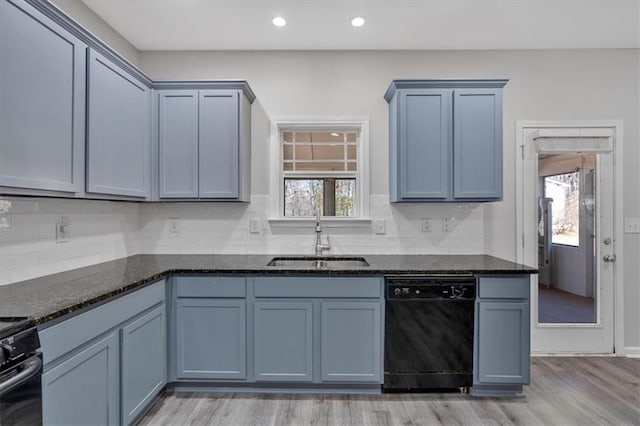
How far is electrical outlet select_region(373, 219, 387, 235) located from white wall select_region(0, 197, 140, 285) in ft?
7.11

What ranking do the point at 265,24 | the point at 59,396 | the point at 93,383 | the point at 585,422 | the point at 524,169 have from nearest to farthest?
1. the point at 59,396
2. the point at 93,383
3. the point at 585,422
4. the point at 265,24
5. the point at 524,169

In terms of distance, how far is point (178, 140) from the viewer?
114 inches

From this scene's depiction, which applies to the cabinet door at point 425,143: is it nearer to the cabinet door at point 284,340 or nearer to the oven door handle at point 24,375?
the cabinet door at point 284,340

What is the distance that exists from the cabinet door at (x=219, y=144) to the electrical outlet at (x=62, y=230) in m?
0.92

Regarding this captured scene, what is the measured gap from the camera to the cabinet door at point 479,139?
112 inches

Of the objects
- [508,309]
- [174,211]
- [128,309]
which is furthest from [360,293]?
[174,211]

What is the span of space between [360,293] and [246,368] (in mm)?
948

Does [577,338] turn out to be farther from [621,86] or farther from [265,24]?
[265,24]

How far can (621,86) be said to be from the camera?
324cm

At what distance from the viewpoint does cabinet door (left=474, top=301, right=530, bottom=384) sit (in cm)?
246

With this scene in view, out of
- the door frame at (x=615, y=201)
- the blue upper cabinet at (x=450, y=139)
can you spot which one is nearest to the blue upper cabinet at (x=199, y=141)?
the blue upper cabinet at (x=450, y=139)

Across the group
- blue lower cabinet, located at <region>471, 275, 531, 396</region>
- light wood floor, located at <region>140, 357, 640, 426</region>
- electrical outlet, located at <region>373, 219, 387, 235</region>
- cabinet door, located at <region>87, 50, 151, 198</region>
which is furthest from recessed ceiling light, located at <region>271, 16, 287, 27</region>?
light wood floor, located at <region>140, 357, 640, 426</region>

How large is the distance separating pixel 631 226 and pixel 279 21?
140 inches

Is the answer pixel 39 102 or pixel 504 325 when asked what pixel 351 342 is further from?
pixel 39 102
